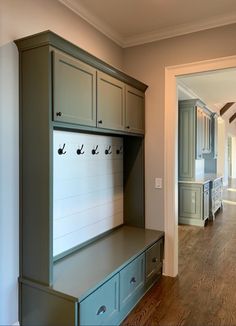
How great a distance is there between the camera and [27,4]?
2.15 m

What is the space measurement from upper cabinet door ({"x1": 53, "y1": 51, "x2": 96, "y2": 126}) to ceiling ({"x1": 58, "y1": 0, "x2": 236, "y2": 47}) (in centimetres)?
77

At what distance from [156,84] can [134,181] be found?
1.20m

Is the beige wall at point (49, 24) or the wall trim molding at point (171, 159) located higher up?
the beige wall at point (49, 24)

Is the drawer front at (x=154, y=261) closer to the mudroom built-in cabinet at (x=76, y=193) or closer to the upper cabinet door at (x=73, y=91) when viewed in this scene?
the mudroom built-in cabinet at (x=76, y=193)

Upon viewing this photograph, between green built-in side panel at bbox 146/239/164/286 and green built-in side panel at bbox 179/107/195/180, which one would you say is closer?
green built-in side panel at bbox 146/239/164/286

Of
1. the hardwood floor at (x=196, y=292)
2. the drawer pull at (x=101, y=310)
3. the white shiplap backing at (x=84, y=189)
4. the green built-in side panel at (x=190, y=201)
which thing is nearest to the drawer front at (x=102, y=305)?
the drawer pull at (x=101, y=310)

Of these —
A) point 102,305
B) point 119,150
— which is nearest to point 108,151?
point 119,150

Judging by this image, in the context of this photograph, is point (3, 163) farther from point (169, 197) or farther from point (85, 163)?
point (169, 197)

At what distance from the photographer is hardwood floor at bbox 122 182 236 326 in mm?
2418

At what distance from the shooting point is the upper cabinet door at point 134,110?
116 inches

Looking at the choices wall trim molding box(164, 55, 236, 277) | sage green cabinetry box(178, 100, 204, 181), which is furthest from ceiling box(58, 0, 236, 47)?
sage green cabinetry box(178, 100, 204, 181)

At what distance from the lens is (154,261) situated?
2.97 meters

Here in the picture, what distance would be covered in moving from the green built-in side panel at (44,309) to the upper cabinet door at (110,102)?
1.44 meters

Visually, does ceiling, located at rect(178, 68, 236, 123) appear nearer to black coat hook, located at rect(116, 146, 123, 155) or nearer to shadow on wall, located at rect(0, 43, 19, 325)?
black coat hook, located at rect(116, 146, 123, 155)
